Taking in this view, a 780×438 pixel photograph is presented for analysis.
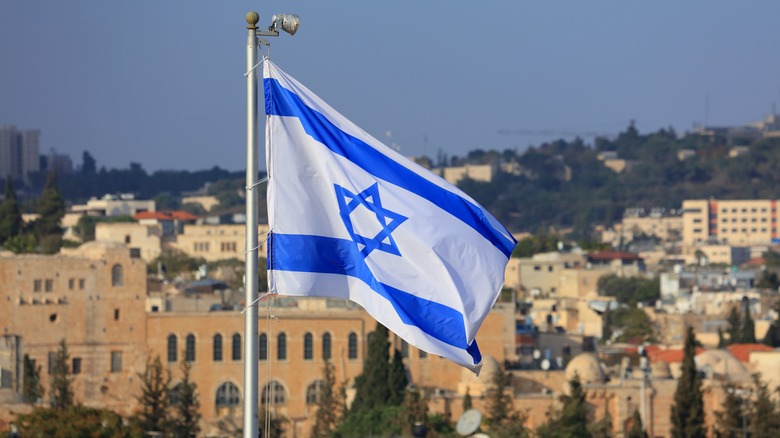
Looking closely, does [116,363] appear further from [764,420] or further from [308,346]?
[764,420]

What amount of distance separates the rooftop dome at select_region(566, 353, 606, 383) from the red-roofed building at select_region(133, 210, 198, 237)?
70.5 meters

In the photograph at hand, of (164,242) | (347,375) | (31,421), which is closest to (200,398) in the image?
(347,375)

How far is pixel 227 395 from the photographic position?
6419 centimetres

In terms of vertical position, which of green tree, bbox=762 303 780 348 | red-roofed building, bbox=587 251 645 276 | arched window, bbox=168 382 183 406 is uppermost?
red-roofed building, bbox=587 251 645 276

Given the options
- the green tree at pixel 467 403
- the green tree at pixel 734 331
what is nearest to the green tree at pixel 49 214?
the green tree at pixel 734 331

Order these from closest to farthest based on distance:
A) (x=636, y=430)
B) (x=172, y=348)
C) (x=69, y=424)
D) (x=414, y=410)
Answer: (x=69, y=424) → (x=414, y=410) → (x=636, y=430) → (x=172, y=348)

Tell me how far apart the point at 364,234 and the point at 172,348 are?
5162cm

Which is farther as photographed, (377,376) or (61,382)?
(377,376)

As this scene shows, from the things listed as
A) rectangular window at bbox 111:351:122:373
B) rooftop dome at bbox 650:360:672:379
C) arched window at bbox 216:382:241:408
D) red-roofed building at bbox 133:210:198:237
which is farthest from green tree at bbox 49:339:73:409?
red-roofed building at bbox 133:210:198:237

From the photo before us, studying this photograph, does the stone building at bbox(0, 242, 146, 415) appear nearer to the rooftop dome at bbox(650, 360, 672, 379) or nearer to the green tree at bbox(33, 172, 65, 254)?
the rooftop dome at bbox(650, 360, 672, 379)

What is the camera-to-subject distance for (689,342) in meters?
53.9

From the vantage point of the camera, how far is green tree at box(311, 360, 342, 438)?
5512cm

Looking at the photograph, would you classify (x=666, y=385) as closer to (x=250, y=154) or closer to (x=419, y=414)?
(x=419, y=414)

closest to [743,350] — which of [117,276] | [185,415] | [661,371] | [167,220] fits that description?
[661,371]
